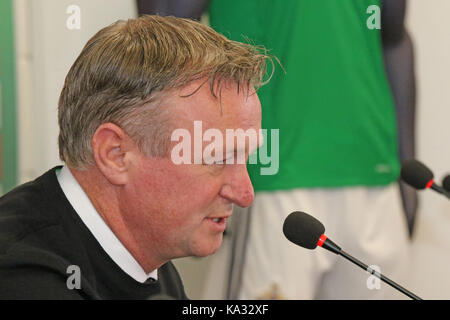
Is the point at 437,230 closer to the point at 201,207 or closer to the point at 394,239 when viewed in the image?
the point at 394,239

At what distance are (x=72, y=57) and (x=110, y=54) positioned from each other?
9.6 inches

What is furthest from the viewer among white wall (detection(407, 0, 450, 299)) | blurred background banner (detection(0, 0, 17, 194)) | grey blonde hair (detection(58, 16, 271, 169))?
white wall (detection(407, 0, 450, 299))

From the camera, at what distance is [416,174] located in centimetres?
103

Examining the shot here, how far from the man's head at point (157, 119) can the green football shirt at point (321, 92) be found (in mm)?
227

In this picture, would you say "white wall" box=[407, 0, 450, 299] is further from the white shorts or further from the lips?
the lips

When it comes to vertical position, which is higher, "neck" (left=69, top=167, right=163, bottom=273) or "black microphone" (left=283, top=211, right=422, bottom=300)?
"neck" (left=69, top=167, right=163, bottom=273)

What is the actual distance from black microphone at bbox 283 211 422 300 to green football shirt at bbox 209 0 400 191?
277 mm

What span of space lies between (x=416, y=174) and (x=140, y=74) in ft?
1.50

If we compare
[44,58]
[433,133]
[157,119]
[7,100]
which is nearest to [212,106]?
[157,119]

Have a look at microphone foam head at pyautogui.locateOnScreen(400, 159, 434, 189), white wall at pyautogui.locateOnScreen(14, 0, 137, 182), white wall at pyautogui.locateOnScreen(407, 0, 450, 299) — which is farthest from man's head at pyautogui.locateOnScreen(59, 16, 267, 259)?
white wall at pyautogui.locateOnScreen(407, 0, 450, 299)

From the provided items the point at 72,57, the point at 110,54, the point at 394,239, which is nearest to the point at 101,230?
the point at 110,54

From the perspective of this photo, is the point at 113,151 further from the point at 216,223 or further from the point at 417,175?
the point at 417,175

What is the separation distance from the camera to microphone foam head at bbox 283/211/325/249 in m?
0.82

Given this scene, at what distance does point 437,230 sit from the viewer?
1.75 metres
